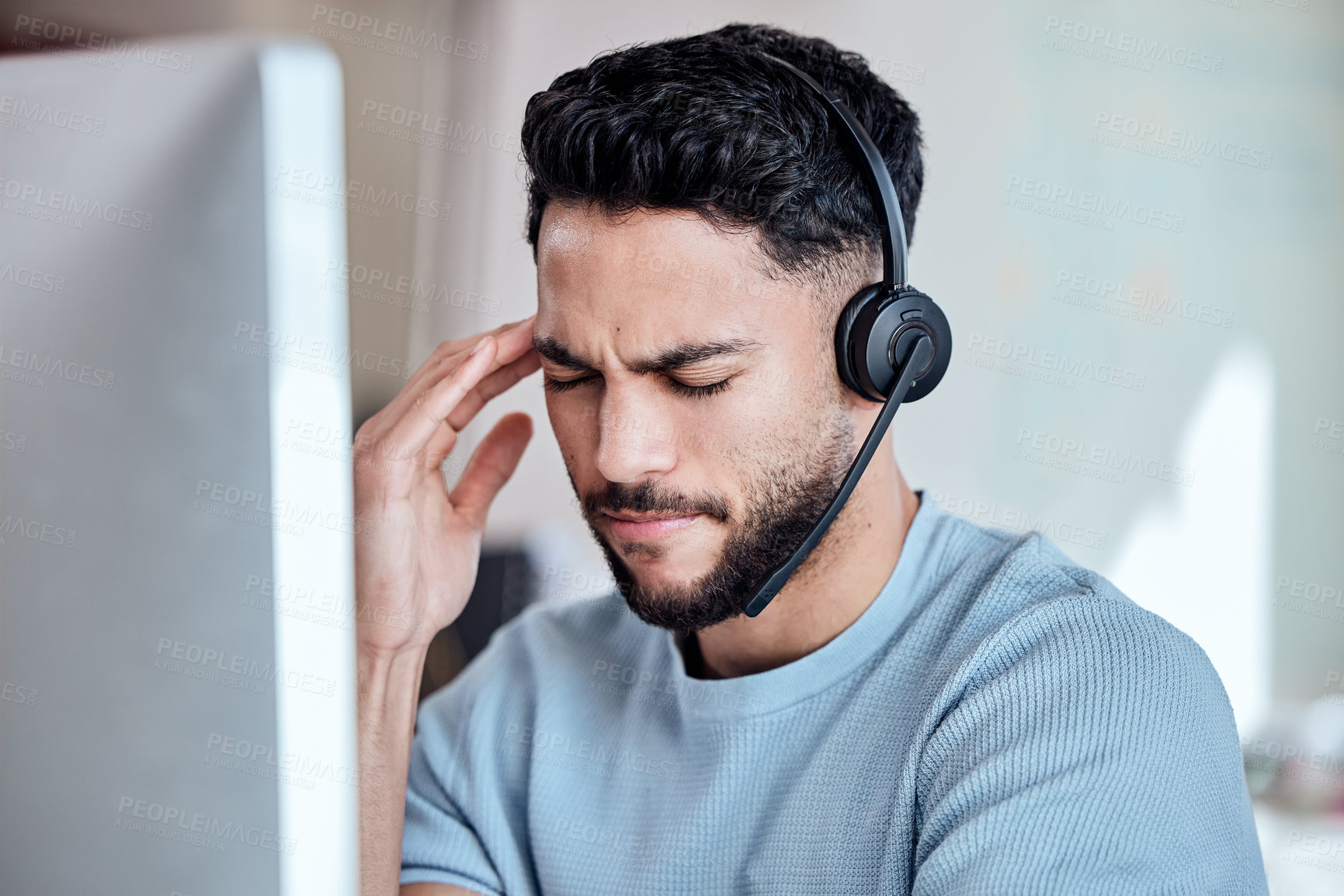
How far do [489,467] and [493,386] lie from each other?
12 cm

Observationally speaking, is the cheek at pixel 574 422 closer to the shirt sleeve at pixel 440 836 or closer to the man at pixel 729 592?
the man at pixel 729 592

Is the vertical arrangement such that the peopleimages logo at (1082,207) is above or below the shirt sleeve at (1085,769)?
above

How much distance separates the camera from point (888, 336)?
99 cm

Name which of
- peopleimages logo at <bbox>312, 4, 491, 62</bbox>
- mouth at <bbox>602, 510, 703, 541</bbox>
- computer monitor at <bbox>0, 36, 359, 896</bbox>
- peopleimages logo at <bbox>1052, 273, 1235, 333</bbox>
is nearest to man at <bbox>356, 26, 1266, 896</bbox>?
mouth at <bbox>602, 510, 703, 541</bbox>

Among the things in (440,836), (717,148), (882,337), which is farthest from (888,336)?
(440,836)

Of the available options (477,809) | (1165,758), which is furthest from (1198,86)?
(477,809)

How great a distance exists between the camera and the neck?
1104 millimetres

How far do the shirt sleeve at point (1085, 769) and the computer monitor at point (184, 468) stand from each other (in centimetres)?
53

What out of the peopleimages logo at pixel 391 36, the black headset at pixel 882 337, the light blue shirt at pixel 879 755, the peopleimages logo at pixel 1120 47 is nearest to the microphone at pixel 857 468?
the black headset at pixel 882 337

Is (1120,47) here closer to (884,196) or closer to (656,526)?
(884,196)

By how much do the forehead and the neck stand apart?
22 cm

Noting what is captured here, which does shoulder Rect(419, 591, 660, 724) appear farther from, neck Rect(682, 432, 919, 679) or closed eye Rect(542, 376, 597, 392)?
closed eye Rect(542, 376, 597, 392)

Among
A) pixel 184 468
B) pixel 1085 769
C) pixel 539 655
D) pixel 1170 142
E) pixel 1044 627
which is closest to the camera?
pixel 184 468

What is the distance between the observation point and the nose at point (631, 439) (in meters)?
0.98
